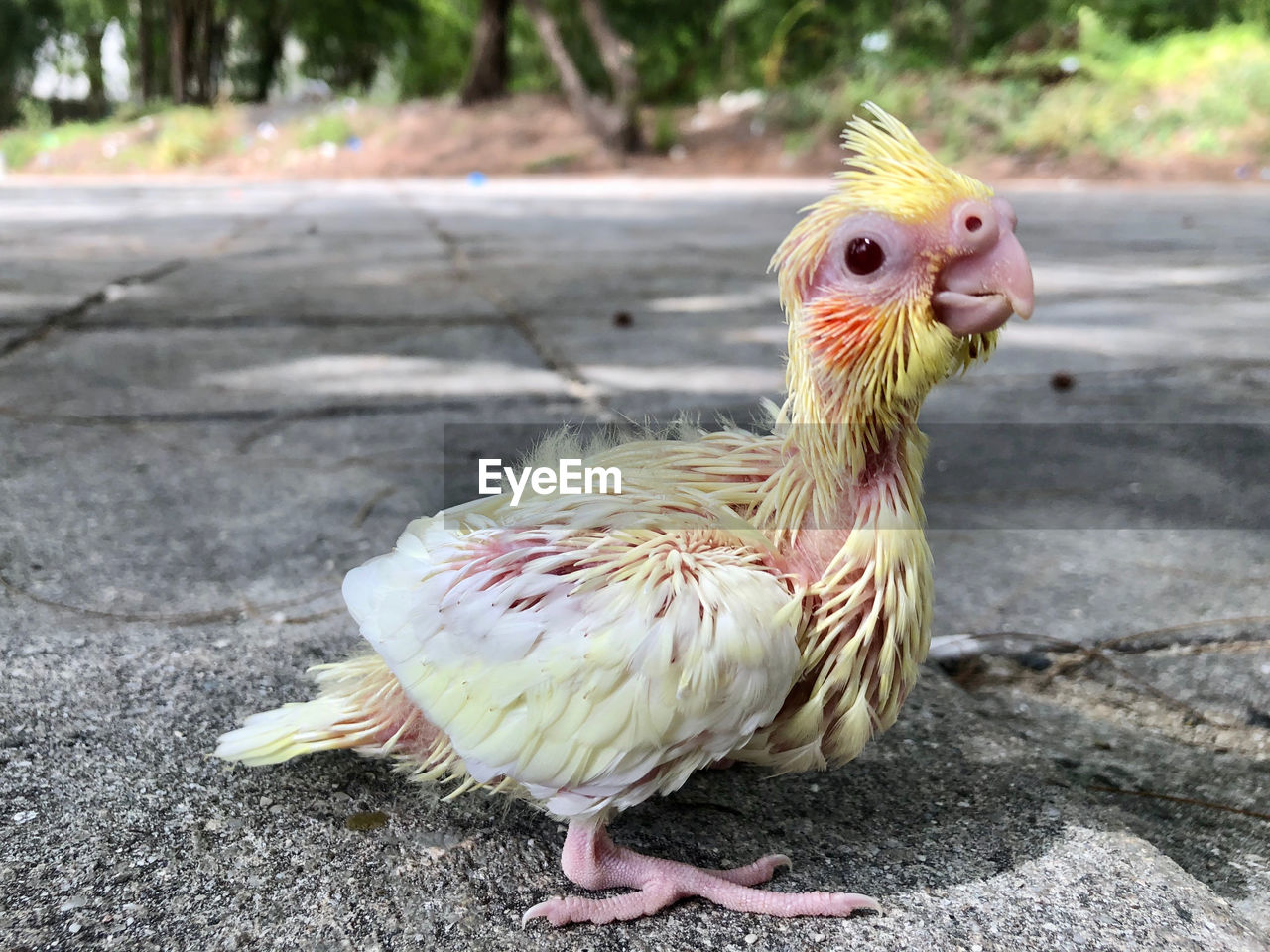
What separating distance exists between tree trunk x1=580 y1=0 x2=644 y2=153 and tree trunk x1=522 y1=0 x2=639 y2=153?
2cm

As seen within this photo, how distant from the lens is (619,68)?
17.1 meters

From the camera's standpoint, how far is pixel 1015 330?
5297mm

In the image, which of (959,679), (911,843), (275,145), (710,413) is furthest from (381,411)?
(275,145)

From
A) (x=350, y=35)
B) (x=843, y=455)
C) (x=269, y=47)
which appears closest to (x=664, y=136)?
(x=350, y=35)

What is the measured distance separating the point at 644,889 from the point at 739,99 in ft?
71.4

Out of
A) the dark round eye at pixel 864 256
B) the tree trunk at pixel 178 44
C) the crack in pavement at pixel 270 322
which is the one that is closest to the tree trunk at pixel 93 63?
the tree trunk at pixel 178 44

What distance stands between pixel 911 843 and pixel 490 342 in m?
3.55

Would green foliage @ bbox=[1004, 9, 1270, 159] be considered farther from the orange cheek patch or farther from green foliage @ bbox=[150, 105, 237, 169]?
the orange cheek patch

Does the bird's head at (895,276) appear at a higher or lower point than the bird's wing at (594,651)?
higher

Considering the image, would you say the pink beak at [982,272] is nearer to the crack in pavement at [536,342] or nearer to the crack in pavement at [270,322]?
the crack in pavement at [536,342]

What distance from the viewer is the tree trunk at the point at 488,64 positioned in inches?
773

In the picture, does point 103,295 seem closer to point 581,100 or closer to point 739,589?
point 739,589

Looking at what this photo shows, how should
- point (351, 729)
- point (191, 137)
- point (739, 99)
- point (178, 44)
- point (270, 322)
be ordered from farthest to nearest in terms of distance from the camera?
1. point (178, 44)
2. point (739, 99)
3. point (191, 137)
4. point (270, 322)
5. point (351, 729)

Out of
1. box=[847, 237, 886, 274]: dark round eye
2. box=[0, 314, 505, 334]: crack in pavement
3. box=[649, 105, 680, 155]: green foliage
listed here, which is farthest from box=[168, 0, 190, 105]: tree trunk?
box=[847, 237, 886, 274]: dark round eye
